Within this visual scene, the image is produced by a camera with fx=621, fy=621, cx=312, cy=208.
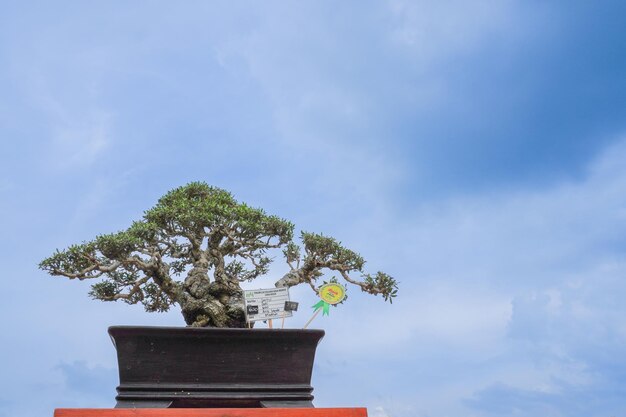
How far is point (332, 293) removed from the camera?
9.73ft

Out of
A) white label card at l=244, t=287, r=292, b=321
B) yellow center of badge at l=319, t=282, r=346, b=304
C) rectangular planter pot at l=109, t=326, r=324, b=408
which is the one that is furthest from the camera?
yellow center of badge at l=319, t=282, r=346, b=304

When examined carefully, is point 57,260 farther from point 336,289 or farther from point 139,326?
point 336,289

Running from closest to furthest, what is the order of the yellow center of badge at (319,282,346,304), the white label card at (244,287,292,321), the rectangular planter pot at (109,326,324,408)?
the rectangular planter pot at (109,326,324,408)
the white label card at (244,287,292,321)
the yellow center of badge at (319,282,346,304)

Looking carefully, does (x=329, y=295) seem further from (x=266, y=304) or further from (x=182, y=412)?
(x=182, y=412)

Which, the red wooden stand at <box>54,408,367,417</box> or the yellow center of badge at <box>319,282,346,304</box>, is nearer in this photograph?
the red wooden stand at <box>54,408,367,417</box>

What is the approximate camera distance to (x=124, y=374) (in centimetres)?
262

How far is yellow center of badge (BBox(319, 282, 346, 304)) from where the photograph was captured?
294 cm

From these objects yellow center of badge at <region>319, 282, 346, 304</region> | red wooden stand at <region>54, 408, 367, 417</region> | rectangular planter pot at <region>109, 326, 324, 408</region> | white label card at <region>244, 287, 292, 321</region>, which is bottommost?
red wooden stand at <region>54, 408, 367, 417</region>

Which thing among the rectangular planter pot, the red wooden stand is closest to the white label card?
the rectangular planter pot

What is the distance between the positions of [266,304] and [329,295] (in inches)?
12.4

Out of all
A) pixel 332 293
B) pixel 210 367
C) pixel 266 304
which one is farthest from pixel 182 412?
pixel 332 293

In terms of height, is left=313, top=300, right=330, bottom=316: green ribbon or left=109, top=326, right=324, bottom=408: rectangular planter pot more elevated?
left=313, top=300, right=330, bottom=316: green ribbon

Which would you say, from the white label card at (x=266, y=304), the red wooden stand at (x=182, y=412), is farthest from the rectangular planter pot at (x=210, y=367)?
the red wooden stand at (x=182, y=412)

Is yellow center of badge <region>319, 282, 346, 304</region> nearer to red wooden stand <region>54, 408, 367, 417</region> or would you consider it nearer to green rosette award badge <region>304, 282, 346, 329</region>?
green rosette award badge <region>304, 282, 346, 329</region>
